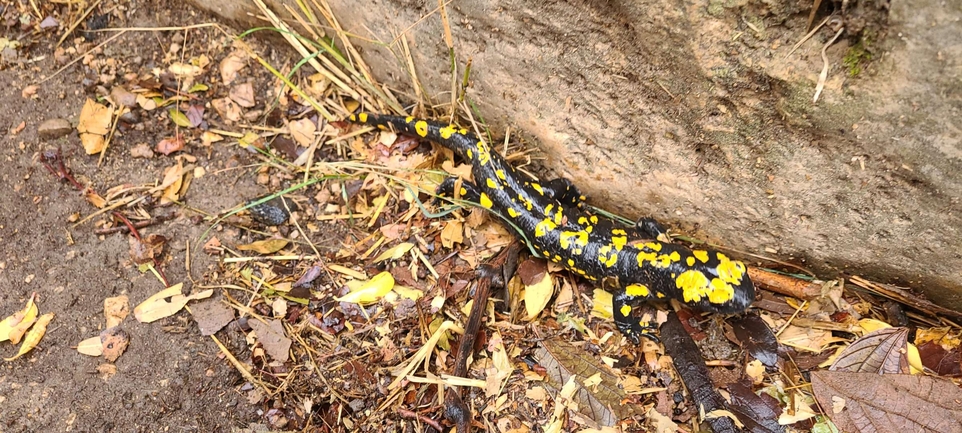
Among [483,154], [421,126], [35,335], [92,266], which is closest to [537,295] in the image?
[483,154]

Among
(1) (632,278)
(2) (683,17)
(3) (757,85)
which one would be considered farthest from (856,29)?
(1) (632,278)

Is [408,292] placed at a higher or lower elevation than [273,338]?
higher

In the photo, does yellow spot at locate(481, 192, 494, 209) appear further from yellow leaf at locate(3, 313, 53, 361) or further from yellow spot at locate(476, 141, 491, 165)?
yellow leaf at locate(3, 313, 53, 361)

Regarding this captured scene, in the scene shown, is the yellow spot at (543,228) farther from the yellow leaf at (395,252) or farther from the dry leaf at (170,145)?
the dry leaf at (170,145)

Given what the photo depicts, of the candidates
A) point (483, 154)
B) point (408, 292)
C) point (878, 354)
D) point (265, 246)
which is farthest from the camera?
point (483, 154)

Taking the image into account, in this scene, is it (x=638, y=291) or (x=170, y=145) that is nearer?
(x=638, y=291)

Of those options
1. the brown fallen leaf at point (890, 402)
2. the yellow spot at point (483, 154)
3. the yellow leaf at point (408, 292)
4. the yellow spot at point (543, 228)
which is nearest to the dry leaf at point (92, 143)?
the yellow leaf at point (408, 292)

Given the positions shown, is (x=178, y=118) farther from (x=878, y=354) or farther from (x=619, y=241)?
(x=878, y=354)

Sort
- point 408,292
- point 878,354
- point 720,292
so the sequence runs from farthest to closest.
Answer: point 408,292, point 720,292, point 878,354
